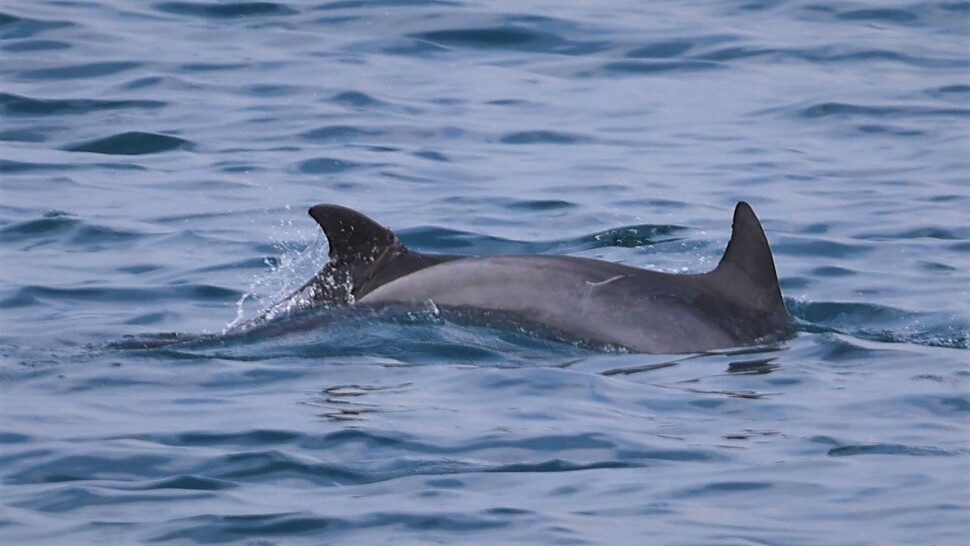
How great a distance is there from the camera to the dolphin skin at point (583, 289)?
1066 centimetres

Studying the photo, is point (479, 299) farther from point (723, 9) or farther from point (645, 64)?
point (723, 9)

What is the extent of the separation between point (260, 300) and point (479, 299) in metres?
2.31

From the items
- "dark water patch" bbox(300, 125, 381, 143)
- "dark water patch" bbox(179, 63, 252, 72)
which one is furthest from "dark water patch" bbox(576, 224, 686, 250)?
"dark water patch" bbox(179, 63, 252, 72)

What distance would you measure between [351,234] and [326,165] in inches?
257

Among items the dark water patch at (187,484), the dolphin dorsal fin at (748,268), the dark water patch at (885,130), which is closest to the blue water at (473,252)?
the dark water patch at (187,484)

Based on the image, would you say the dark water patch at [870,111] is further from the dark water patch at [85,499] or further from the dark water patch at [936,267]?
the dark water patch at [85,499]

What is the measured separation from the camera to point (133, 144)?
17750mm

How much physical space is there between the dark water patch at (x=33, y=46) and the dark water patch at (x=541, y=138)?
5945mm

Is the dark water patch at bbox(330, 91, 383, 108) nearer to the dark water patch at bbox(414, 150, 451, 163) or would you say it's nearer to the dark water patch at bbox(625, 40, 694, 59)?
the dark water patch at bbox(414, 150, 451, 163)

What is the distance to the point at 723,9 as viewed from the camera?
80.7ft

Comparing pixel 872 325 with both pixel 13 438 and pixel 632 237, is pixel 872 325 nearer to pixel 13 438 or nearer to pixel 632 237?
pixel 632 237

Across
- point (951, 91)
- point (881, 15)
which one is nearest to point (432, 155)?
point (951, 91)

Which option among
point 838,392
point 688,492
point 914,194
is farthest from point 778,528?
point 914,194

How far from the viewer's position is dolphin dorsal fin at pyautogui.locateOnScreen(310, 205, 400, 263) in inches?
425
